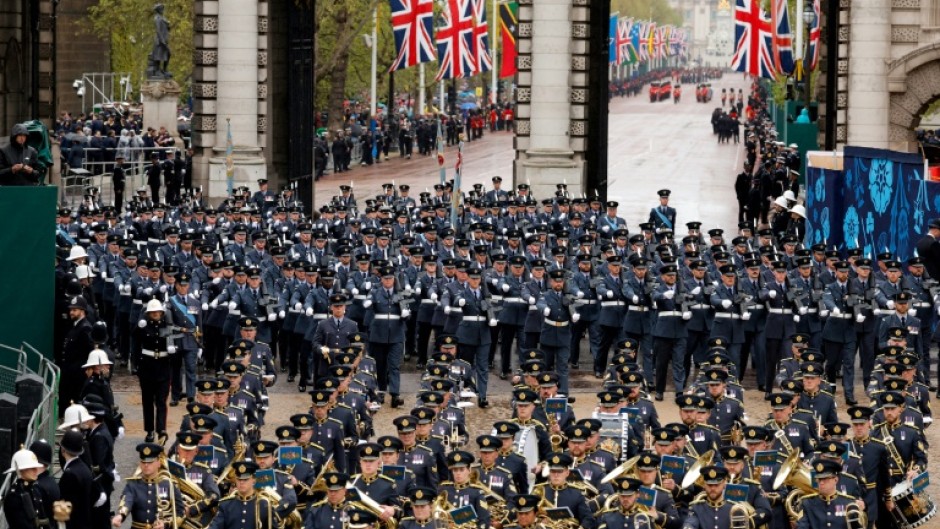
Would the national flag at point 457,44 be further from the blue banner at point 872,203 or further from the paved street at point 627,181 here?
the blue banner at point 872,203

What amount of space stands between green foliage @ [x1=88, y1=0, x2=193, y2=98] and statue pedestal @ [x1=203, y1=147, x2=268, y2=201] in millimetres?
22371

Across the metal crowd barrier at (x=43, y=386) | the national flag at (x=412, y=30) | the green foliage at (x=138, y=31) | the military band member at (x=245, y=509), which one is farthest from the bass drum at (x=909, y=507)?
the green foliage at (x=138, y=31)

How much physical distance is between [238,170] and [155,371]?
56.7ft

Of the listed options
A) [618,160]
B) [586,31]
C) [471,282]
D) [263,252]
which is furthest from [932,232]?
[618,160]

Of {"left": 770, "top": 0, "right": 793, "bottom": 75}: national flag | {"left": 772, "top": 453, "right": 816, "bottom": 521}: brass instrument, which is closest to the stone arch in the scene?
{"left": 770, "top": 0, "right": 793, "bottom": 75}: national flag

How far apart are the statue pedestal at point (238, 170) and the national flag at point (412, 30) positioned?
9.56m

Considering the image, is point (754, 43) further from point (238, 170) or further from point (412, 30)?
point (238, 170)

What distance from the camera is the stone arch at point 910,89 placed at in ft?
133

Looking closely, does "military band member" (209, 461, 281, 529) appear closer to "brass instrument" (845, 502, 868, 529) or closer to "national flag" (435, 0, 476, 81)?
"brass instrument" (845, 502, 868, 529)

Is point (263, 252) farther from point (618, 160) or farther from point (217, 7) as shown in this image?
point (618, 160)

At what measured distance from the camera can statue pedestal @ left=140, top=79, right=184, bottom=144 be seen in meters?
55.1

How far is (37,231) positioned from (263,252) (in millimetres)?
5482

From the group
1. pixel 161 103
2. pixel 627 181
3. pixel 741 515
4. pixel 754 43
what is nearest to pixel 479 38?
pixel 754 43

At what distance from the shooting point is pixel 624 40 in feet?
341
